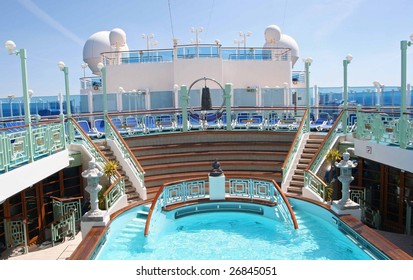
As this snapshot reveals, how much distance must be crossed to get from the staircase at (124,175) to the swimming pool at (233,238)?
2.46 feet

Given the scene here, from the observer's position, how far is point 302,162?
10.4 m

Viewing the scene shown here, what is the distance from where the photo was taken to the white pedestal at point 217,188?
8.93 metres

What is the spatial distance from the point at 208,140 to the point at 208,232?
4.72 metres

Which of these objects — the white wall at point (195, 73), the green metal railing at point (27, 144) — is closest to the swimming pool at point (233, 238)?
the green metal railing at point (27, 144)

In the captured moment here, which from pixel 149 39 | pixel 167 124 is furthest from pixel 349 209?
pixel 149 39

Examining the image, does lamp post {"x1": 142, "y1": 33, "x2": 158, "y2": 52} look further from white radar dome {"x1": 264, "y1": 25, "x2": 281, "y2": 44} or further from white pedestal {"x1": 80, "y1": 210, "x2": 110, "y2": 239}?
white pedestal {"x1": 80, "y1": 210, "x2": 110, "y2": 239}

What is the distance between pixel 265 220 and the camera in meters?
8.46

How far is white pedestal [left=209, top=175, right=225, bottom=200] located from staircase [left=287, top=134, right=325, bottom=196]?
6.37 ft

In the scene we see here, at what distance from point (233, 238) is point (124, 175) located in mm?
4016

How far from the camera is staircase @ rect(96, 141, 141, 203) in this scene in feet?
31.4

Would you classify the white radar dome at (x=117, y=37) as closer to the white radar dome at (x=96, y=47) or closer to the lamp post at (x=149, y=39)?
the lamp post at (x=149, y=39)

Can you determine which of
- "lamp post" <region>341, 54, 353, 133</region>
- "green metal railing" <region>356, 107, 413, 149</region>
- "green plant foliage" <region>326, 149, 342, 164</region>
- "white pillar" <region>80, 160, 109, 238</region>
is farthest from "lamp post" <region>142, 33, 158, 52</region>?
"white pillar" <region>80, 160, 109, 238</region>

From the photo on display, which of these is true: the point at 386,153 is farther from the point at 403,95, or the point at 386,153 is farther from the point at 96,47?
the point at 96,47

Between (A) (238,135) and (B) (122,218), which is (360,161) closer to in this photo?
(A) (238,135)
